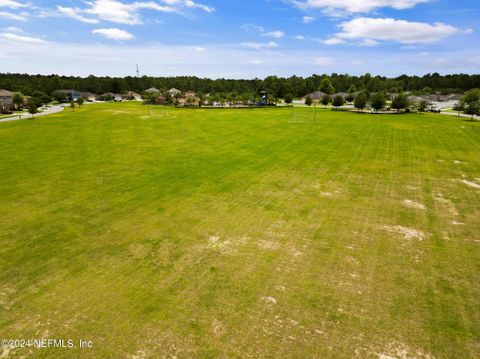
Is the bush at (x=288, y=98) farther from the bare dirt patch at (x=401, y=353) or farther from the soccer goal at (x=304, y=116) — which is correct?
the bare dirt patch at (x=401, y=353)

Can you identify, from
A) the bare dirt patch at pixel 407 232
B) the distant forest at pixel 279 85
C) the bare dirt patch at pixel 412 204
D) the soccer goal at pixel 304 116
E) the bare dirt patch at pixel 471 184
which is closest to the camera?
the bare dirt patch at pixel 407 232

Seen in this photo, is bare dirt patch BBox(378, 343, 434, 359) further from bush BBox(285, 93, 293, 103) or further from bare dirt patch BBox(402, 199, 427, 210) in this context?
bush BBox(285, 93, 293, 103)

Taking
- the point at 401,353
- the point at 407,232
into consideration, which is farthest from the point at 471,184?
the point at 401,353

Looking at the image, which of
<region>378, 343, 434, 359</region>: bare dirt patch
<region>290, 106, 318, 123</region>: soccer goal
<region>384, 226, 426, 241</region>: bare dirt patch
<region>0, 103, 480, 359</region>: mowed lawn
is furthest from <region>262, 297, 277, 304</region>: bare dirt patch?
<region>290, 106, 318, 123</region>: soccer goal

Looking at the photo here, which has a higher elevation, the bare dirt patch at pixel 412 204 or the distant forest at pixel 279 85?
the distant forest at pixel 279 85

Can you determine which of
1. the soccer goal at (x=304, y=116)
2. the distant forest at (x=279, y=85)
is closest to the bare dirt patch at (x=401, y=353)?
the soccer goal at (x=304, y=116)

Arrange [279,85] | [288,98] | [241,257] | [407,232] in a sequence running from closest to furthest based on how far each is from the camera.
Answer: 1. [241,257]
2. [407,232]
3. [288,98]
4. [279,85]

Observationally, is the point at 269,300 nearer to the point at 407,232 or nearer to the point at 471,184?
the point at 407,232

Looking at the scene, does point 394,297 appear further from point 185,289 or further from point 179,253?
point 179,253
